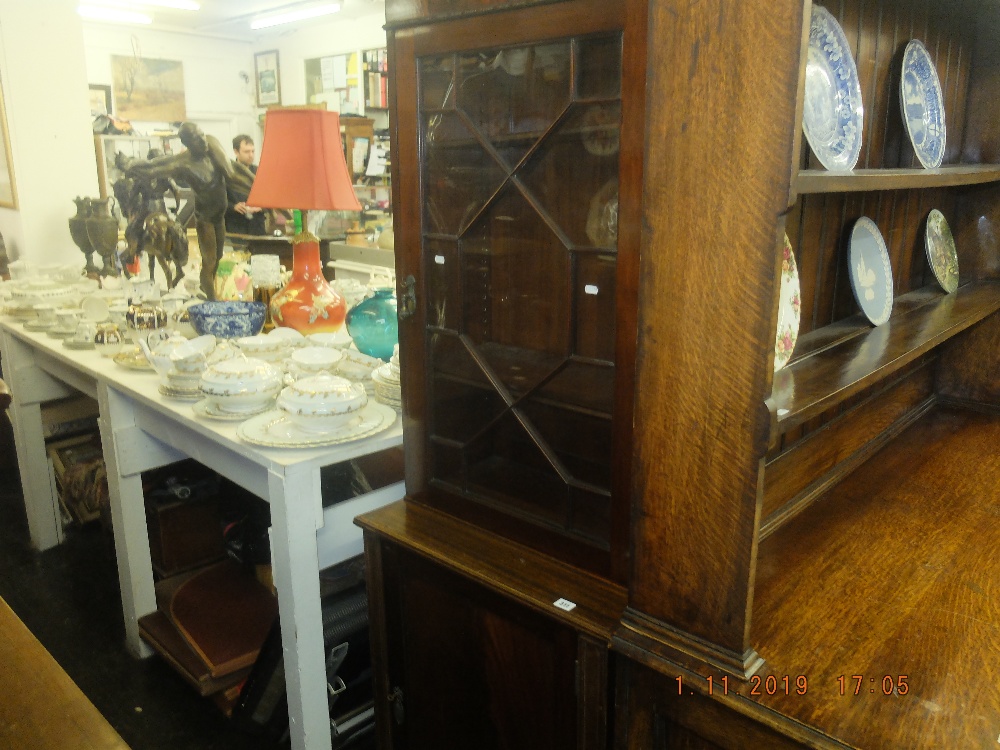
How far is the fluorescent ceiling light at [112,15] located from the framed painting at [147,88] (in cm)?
47

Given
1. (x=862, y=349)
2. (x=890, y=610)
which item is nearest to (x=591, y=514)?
(x=890, y=610)

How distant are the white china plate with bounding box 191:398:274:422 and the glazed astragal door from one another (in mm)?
491

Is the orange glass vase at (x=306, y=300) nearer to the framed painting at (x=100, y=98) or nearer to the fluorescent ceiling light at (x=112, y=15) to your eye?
the fluorescent ceiling light at (x=112, y=15)

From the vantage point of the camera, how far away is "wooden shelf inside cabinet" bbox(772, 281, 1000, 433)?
0.95 m

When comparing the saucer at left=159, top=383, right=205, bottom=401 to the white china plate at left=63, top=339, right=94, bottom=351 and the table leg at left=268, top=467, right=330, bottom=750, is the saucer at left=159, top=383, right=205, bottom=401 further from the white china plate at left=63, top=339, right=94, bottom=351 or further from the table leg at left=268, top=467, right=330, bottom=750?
the white china plate at left=63, top=339, right=94, bottom=351

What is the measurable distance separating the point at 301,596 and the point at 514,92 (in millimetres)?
991

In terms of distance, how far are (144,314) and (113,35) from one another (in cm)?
715

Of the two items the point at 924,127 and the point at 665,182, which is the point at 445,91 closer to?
the point at 665,182

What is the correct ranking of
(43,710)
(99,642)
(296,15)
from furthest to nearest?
(296,15), (99,642), (43,710)

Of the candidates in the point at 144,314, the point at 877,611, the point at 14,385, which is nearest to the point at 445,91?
the point at 877,611

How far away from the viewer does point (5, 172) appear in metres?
3.70

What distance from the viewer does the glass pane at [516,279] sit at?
3.62 ft

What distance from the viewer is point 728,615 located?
0.89 m

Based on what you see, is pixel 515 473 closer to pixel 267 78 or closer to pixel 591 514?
pixel 591 514
